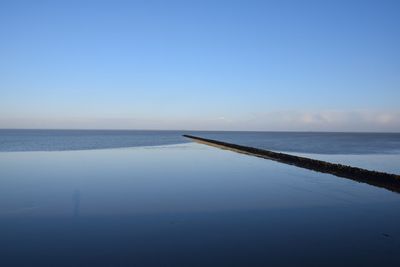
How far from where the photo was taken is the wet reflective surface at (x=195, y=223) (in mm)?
6980

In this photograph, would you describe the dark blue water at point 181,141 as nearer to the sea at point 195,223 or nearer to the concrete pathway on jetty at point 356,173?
the concrete pathway on jetty at point 356,173

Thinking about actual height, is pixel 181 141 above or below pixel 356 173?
below

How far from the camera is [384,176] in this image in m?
17.7

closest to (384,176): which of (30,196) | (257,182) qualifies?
(257,182)

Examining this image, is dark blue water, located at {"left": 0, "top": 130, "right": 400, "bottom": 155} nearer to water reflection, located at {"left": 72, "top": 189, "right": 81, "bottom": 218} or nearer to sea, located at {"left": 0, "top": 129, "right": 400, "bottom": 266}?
sea, located at {"left": 0, "top": 129, "right": 400, "bottom": 266}

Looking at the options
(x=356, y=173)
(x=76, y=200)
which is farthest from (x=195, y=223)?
(x=356, y=173)

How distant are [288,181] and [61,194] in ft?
32.3

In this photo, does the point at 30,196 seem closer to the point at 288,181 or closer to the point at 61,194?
the point at 61,194

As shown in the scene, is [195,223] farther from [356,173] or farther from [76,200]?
[356,173]

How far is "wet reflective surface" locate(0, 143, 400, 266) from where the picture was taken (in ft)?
22.9

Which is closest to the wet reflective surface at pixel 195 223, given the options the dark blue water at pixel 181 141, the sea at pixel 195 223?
the sea at pixel 195 223

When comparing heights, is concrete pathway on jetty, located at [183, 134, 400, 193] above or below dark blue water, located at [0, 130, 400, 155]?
above

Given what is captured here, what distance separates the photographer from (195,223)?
941 centimetres

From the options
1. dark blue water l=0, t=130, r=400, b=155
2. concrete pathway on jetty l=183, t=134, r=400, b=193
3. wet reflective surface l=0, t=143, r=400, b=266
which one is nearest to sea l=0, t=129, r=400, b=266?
wet reflective surface l=0, t=143, r=400, b=266
